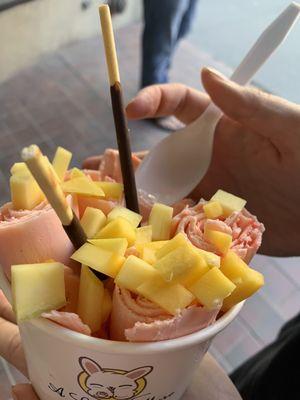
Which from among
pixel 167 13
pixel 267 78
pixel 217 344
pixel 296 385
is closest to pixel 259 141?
pixel 296 385

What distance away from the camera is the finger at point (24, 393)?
1.63 feet

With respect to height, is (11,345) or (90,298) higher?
Answer: (90,298)

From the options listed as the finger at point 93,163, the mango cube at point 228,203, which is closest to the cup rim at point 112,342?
the mango cube at point 228,203

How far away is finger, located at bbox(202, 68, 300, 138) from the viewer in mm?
538

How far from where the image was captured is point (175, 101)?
0.65 m

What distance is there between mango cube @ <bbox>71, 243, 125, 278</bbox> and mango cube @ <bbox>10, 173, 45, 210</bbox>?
60 mm

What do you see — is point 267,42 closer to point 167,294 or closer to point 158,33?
A: point 167,294

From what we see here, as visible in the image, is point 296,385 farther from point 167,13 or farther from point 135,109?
point 167,13

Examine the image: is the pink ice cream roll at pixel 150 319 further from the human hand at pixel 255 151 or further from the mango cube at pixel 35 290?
the human hand at pixel 255 151

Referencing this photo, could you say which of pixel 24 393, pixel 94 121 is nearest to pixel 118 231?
pixel 24 393

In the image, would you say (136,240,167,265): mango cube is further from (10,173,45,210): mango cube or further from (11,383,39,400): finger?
(11,383,39,400): finger

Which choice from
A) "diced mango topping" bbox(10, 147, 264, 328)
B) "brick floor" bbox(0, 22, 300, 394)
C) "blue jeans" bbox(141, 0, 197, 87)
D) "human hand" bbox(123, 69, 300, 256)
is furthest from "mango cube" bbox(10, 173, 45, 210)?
"blue jeans" bbox(141, 0, 197, 87)

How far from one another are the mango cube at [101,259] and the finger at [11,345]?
0.21 m

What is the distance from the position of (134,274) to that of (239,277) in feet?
0.24
